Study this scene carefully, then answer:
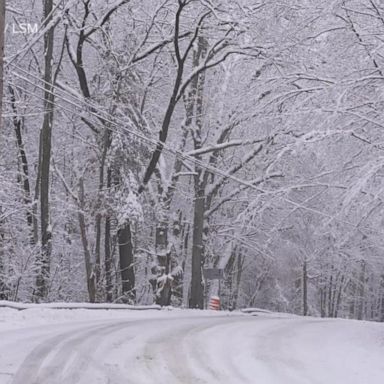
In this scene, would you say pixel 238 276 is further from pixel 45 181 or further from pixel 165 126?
pixel 45 181

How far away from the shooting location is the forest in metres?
13.8

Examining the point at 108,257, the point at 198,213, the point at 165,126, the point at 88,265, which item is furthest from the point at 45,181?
the point at 198,213

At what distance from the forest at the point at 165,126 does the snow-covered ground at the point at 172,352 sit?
2638mm

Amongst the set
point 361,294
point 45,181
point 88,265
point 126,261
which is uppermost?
point 45,181

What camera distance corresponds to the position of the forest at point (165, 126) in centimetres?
1377

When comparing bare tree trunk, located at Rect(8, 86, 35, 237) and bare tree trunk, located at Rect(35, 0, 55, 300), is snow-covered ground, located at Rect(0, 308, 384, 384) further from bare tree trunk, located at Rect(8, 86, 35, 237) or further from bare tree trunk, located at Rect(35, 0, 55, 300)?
bare tree trunk, located at Rect(8, 86, 35, 237)

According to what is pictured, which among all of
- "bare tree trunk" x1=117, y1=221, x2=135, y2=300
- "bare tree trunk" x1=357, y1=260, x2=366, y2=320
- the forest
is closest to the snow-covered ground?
the forest

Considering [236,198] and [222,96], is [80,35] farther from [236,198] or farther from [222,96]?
[236,198]

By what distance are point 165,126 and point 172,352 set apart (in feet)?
45.1

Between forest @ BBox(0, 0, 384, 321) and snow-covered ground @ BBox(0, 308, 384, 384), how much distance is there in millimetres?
2638

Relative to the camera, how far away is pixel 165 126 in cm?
2202

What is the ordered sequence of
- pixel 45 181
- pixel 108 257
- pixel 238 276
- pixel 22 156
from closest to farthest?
1. pixel 45 181
2. pixel 22 156
3. pixel 108 257
4. pixel 238 276

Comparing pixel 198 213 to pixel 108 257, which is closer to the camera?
pixel 108 257

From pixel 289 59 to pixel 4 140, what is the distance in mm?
11052
